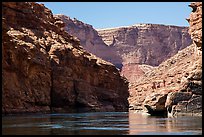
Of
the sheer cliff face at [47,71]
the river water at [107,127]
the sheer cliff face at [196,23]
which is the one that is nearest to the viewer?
the river water at [107,127]

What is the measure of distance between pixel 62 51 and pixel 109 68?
18.4 m

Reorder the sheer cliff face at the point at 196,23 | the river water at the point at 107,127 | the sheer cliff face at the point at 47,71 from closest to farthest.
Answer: the river water at the point at 107,127 < the sheer cliff face at the point at 196,23 < the sheer cliff face at the point at 47,71

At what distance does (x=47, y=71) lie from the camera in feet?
273

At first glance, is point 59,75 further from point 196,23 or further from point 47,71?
point 196,23

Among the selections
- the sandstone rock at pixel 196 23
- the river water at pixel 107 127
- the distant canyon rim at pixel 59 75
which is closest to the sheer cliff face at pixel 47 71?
the distant canyon rim at pixel 59 75

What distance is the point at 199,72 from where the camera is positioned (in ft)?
163

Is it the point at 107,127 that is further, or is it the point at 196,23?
A: the point at 196,23

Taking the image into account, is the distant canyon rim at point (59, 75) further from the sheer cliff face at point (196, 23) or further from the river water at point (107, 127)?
the river water at point (107, 127)

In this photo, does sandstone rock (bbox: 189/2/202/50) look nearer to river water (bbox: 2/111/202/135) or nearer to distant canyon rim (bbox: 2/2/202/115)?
distant canyon rim (bbox: 2/2/202/115)

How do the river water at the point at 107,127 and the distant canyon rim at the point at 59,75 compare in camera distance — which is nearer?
the river water at the point at 107,127

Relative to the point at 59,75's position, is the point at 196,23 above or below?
above

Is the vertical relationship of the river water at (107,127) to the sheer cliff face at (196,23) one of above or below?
below

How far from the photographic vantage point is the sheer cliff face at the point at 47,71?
7231cm

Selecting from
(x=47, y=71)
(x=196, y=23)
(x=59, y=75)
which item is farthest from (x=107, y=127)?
(x=59, y=75)
